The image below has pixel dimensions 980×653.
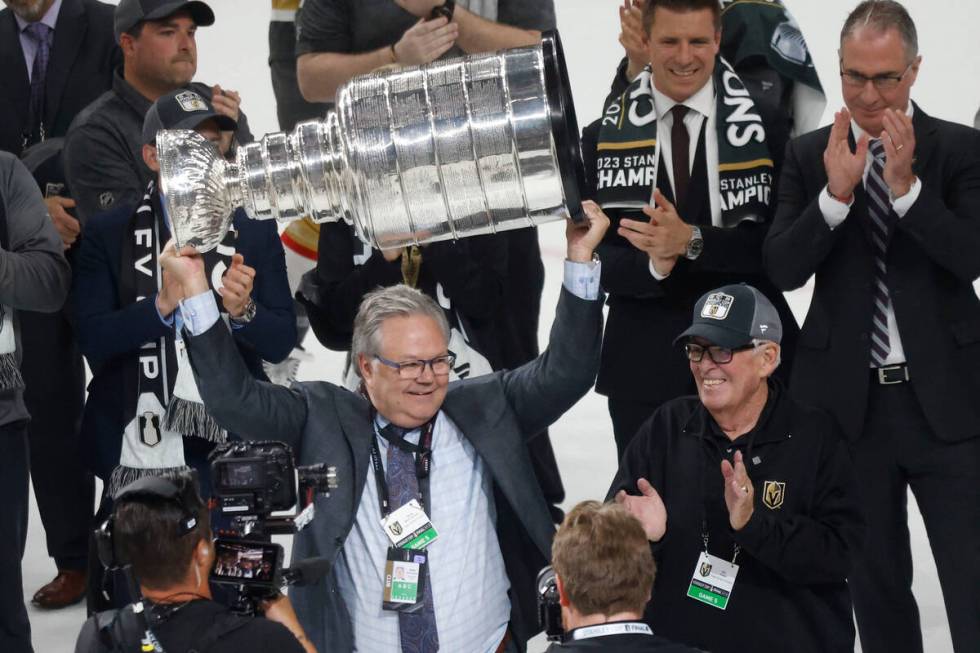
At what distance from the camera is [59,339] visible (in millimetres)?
5395

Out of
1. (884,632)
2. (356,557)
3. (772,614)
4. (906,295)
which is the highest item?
(906,295)

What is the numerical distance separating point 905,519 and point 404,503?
1.53 m

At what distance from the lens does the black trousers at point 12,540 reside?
4.52 m

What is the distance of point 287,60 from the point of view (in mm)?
6754

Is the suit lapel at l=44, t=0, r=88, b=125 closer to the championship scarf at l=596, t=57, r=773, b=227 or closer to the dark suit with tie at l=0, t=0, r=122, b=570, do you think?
the dark suit with tie at l=0, t=0, r=122, b=570

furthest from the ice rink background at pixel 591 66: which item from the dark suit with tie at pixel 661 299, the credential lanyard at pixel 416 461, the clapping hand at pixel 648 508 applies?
the credential lanyard at pixel 416 461

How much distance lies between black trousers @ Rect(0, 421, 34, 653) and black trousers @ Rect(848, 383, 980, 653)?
2362 millimetres

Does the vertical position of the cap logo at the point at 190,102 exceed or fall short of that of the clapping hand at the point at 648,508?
it exceeds it

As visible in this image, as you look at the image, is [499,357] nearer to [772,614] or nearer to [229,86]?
[772,614]

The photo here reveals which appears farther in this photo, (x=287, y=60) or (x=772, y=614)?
(x=287, y=60)

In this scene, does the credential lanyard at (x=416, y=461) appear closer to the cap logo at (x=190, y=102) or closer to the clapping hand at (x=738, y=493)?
the clapping hand at (x=738, y=493)

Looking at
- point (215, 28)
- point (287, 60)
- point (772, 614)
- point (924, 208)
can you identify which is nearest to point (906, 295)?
point (924, 208)

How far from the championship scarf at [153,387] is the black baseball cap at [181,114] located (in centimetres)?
21

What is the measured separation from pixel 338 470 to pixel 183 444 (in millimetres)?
1086
